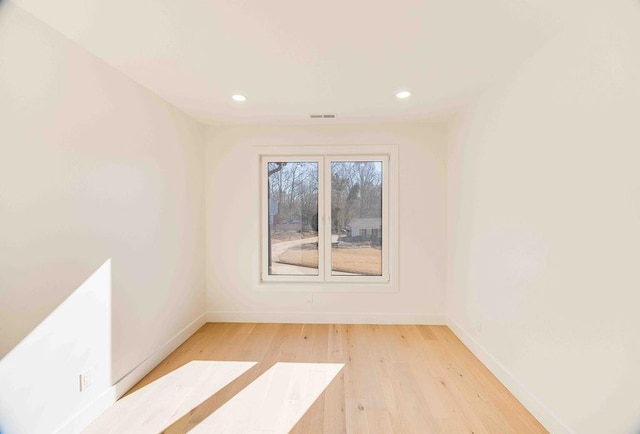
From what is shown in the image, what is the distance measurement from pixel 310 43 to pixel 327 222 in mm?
2139

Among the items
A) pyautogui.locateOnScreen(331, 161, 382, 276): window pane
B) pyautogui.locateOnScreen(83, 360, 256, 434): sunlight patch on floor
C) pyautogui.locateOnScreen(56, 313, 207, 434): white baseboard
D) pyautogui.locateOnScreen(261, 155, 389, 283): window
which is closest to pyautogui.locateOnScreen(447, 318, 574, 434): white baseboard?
pyautogui.locateOnScreen(261, 155, 389, 283): window

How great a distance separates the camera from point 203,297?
3527 millimetres

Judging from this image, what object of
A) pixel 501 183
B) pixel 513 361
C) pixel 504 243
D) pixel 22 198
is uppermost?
pixel 501 183

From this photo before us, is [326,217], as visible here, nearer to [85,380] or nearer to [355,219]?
[355,219]

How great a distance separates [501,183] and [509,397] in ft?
5.24

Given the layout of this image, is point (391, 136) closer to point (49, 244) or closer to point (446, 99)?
point (446, 99)

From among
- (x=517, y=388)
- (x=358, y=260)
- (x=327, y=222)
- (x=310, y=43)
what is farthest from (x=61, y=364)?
(x=517, y=388)

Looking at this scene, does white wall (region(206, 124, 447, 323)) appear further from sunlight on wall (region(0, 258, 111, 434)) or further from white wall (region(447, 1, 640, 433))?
sunlight on wall (region(0, 258, 111, 434))

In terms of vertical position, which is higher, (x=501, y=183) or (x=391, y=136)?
(x=391, y=136)

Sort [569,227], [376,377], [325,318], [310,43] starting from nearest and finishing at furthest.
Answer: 1. [569,227]
2. [310,43]
3. [376,377]
4. [325,318]

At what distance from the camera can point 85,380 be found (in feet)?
6.05

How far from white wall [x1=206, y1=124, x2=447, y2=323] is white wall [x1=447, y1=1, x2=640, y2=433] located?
885 millimetres

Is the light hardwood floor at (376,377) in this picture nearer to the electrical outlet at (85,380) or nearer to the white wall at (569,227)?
the white wall at (569,227)

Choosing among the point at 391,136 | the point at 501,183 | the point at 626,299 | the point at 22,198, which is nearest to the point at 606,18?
the point at 501,183
